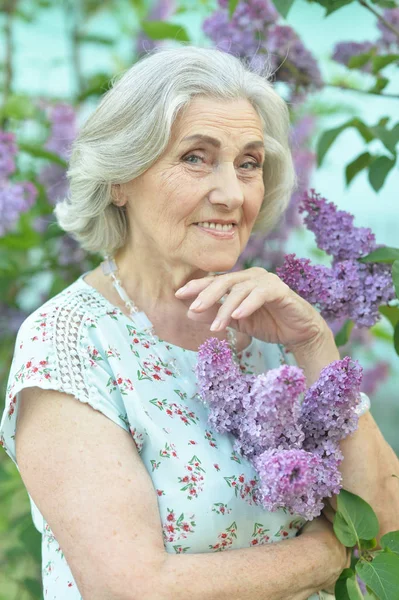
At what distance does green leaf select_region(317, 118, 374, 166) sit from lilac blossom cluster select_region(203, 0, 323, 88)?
225mm

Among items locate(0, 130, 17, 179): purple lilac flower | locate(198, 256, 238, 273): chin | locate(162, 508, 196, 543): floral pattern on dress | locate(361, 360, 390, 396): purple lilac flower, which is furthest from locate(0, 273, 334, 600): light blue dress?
locate(361, 360, 390, 396): purple lilac flower

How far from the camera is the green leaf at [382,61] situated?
2.01 meters

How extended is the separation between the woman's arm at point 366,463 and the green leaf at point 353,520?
0.10 meters

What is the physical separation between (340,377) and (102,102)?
0.78 m

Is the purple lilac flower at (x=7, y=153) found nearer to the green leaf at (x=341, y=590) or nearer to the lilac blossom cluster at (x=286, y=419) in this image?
the lilac blossom cluster at (x=286, y=419)

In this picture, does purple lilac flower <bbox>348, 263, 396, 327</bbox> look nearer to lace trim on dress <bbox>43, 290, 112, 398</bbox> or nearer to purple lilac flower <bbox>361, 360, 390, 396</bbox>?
lace trim on dress <bbox>43, 290, 112, 398</bbox>

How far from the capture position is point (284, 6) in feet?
5.67

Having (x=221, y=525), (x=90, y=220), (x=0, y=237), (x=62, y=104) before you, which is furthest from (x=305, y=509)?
(x=62, y=104)

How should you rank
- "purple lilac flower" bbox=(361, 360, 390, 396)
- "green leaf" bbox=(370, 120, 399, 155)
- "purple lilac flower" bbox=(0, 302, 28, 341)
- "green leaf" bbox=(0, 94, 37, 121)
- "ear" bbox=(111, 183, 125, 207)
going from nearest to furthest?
"ear" bbox=(111, 183, 125, 207), "green leaf" bbox=(370, 120, 399, 155), "green leaf" bbox=(0, 94, 37, 121), "purple lilac flower" bbox=(0, 302, 28, 341), "purple lilac flower" bbox=(361, 360, 390, 396)

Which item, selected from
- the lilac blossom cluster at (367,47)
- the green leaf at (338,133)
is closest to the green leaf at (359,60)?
the lilac blossom cluster at (367,47)

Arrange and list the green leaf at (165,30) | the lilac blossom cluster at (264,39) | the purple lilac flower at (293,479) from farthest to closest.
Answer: the green leaf at (165,30) < the lilac blossom cluster at (264,39) < the purple lilac flower at (293,479)

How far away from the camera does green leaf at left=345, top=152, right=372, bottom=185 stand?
83.4 inches

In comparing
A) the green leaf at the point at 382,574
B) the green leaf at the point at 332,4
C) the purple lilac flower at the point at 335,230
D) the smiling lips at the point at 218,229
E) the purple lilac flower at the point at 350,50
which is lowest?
the green leaf at the point at 382,574

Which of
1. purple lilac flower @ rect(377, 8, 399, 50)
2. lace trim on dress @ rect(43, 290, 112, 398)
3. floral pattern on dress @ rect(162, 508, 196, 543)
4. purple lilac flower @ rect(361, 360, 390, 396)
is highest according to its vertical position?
purple lilac flower @ rect(377, 8, 399, 50)
